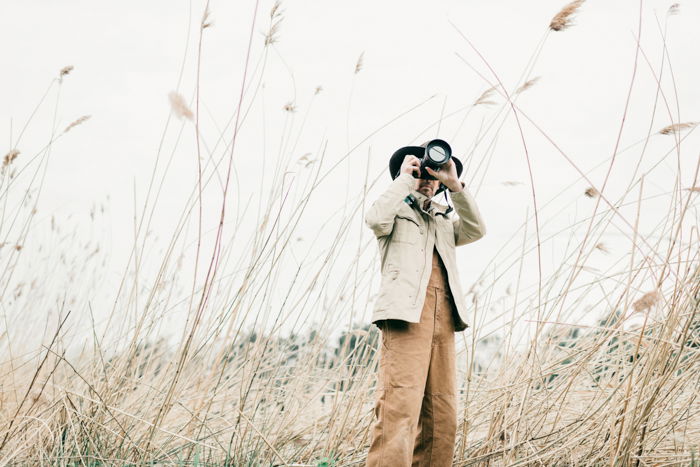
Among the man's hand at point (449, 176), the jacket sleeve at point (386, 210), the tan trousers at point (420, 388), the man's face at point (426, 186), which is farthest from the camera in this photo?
the man's face at point (426, 186)

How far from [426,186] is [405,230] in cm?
23

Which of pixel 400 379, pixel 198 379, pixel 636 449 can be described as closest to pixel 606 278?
pixel 636 449

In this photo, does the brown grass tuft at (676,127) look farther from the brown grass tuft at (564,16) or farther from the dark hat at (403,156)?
the dark hat at (403,156)

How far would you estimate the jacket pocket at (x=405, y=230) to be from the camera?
176 cm

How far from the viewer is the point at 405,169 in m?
1.83

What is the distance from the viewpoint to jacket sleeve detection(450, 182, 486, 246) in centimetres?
184

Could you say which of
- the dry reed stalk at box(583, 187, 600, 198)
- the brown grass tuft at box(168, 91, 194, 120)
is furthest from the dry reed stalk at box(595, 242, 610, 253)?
the brown grass tuft at box(168, 91, 194, 120)

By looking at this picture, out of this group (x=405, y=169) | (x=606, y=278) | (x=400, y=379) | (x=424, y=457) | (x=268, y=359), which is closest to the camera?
(x=400, y=379)

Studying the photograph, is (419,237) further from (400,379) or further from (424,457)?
(424,457)

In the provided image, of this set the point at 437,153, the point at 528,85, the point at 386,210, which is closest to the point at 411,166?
the point at 437,153

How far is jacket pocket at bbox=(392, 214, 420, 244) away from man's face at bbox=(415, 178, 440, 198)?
0.52 ft

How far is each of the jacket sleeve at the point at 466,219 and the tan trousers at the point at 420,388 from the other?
0.17 m

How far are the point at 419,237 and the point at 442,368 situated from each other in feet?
1.35

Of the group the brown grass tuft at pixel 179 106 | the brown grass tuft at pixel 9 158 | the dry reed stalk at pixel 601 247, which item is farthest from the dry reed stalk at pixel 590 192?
the brown grass tuft at pixel 9 158
